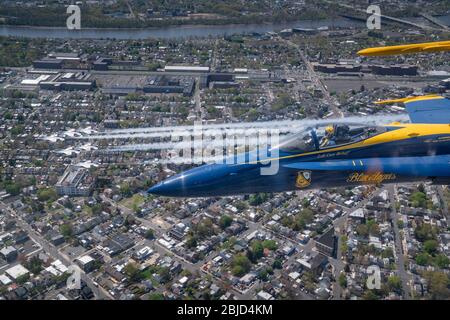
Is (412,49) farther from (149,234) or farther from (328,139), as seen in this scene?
(149,234)

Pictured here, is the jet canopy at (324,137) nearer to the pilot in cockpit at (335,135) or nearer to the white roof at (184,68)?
the pilot in cockpit at (335,135)

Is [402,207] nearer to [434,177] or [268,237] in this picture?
[268,237]

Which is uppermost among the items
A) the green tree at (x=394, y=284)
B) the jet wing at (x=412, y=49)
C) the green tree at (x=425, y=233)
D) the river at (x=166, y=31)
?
the jet wing at (x=412, y=49)

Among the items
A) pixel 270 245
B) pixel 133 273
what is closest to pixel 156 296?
pixel 133 273

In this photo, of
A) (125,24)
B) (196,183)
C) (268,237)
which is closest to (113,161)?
(268,237)

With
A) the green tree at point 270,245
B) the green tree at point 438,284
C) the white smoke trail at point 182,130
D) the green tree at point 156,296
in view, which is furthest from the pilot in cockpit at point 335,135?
the white smoke trail at point 182,130

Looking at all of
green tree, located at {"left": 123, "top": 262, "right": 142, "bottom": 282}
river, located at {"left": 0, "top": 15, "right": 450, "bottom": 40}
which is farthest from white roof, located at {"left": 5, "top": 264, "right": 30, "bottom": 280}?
river, located at {"left": 0, "top": 15, "right": 450, "bottom": 40}

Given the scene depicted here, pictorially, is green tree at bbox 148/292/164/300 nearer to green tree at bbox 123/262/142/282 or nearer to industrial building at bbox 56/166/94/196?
green tree at bbox 123/262/142/282
